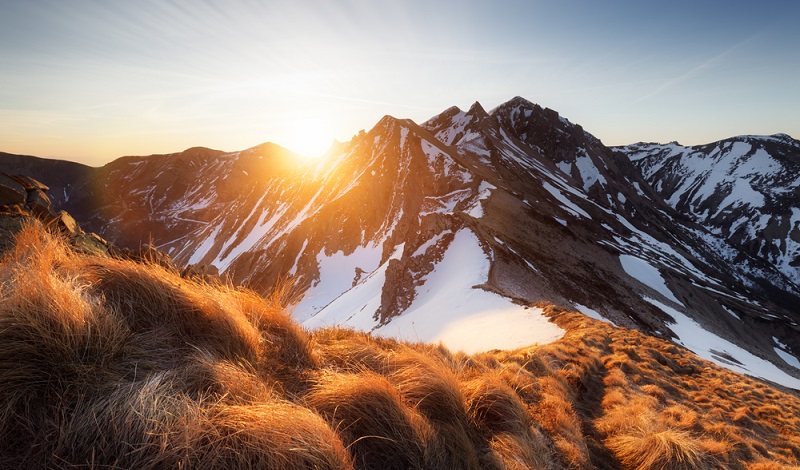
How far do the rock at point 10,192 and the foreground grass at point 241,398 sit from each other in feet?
15.0

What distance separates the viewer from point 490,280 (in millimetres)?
29047

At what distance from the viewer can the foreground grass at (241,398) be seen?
7.20ft

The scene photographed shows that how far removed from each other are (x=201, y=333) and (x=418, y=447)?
2.41 m

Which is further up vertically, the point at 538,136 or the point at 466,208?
the point at 538,136

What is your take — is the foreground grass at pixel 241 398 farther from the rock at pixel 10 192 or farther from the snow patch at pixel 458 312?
the rock at pixel 10 192

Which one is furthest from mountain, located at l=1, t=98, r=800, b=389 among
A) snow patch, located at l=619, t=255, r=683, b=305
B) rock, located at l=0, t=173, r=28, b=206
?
rock, located at l=0, t=173, r=28, b=206

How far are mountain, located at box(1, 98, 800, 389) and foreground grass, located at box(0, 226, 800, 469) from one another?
4.74 feet

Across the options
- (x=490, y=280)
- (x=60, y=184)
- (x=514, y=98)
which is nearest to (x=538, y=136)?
(x=514, y=98)

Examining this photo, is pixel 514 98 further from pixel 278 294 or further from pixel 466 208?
pixel 278 294

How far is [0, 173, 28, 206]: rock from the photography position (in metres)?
7.12

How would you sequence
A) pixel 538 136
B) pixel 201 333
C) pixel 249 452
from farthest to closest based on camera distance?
1. pixel 538 136
2. pixel 201 333
3. pixel 249 452

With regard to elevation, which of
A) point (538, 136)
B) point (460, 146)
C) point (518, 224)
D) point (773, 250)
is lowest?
point (773, 250)

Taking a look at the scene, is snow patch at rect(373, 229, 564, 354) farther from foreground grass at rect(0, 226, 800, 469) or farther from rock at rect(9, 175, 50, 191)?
rock at rect(9, 175, 50, 191)

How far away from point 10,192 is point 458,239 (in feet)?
113
